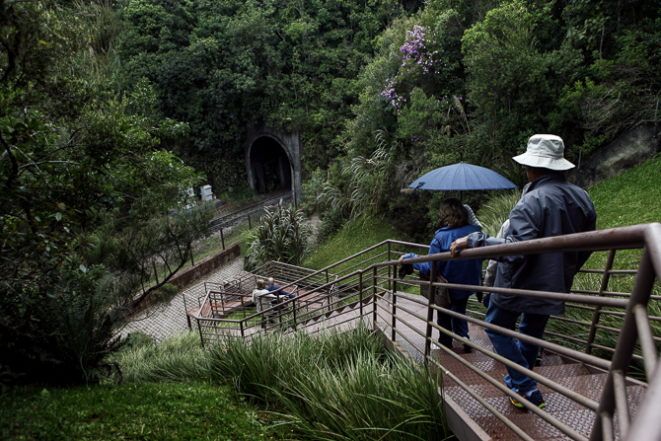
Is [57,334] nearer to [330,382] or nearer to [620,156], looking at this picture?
[330,382]

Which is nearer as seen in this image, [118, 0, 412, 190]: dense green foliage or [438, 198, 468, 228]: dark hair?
[438, 198, 468, 228]: dark hair

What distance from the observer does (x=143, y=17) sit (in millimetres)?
20953

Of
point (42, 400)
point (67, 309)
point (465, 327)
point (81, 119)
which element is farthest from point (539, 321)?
point (81, 119)

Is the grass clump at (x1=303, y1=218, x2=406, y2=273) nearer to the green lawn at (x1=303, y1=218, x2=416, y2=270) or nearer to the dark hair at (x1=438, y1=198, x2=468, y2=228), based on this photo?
the green lawn at (x1=303, y1=218, x2=416, y2=270)

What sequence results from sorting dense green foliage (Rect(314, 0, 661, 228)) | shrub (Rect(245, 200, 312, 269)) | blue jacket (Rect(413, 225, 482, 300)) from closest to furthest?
blue jacket (Rect(413, 225, 482, 300))
dense green foliage (Rect(314, 0, 661, 228))
shrub (Rect(245, 200, 312, 269))

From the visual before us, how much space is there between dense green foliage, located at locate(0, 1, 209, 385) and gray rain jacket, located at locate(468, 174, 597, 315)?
3.42 m

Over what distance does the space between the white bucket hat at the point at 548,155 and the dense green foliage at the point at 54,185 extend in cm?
361

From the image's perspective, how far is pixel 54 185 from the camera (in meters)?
3.77

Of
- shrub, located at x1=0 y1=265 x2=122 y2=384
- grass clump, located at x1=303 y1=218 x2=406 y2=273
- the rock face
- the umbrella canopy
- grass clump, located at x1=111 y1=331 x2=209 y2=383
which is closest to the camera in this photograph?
shrub, located at x1=0 y1=265 x2=122 y2=384

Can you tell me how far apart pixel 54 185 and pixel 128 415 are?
2485 millimetres

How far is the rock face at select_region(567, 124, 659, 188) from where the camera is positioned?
5.99 metres

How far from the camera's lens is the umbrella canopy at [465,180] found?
148 inches

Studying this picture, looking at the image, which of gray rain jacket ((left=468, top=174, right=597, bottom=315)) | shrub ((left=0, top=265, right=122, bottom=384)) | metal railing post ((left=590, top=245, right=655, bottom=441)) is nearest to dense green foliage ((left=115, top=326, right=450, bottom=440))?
gray rain jacket ((left=468, top=174, right=597, bottom=315))

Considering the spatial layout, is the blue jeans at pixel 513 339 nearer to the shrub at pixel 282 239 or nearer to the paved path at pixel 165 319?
the paved path at pixel 165 319
